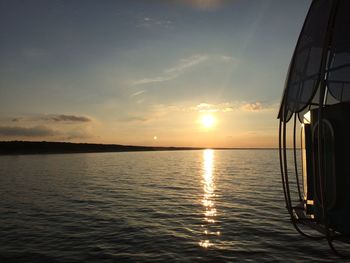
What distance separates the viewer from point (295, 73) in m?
7.53

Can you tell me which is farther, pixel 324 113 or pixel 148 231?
pixel 148 231

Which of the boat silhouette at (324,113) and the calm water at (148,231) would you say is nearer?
the boat silhouette at (324,113)

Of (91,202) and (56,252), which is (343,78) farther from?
(91,202)

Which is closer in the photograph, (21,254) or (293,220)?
(293,220)

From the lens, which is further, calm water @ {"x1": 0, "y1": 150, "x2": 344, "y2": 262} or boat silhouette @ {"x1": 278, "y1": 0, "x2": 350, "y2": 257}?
calm water @ {"x1": 0, "y1": 150, "x2": 344, "y2": 262}

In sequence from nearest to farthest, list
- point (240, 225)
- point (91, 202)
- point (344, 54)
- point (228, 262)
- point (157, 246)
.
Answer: point (344, 54) → point (228, 262) → point (157, 246) → point (240, 225) → point (91, 202)

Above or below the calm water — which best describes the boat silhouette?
above

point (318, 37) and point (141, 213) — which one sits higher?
point (318, 37)

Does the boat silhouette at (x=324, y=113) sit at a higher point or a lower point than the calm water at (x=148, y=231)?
higher

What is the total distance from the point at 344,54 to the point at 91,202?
99.0 ft

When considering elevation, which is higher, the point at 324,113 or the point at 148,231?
the point at 324,113

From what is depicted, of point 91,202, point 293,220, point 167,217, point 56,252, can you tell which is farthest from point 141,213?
point 293,220

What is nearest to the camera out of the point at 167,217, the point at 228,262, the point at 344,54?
the point at 344,54

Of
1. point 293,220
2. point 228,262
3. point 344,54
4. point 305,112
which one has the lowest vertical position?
point 228,262
